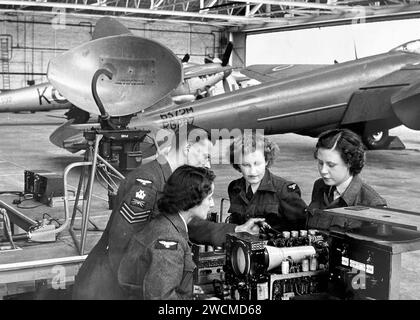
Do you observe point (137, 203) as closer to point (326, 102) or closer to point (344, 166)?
point (344, 166)

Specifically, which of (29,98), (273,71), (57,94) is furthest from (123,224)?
(29,98)

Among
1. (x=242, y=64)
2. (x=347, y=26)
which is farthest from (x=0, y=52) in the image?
(x=347, y=26)

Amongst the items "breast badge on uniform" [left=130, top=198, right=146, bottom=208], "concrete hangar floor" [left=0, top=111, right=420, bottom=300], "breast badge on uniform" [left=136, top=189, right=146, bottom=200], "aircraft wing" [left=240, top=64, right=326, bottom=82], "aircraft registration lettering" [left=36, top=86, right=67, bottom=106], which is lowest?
"concrete hangar floor" [left=0, top=111, right=420, bottom=300]

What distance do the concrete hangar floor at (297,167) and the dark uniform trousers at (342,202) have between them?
1.21 meters

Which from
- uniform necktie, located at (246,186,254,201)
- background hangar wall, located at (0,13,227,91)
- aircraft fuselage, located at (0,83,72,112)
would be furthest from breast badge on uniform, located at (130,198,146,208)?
background hangar wall, located at (0,13,227,91)

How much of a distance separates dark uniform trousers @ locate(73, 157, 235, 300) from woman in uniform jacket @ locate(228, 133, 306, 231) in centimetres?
37

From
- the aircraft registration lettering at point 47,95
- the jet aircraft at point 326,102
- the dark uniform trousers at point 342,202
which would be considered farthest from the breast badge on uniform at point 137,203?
the aircraft registration lettering at point 47,95

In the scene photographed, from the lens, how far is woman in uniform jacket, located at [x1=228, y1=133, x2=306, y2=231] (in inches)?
92.1

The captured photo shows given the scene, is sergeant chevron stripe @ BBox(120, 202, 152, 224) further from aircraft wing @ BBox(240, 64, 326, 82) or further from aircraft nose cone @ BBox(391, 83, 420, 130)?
aircraft wing @ BBox(240, 64, 326, 82)

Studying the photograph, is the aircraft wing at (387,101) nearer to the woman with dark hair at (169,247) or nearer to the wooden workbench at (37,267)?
the wooden workbench at (37,267)

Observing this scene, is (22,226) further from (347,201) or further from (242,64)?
(242,64)

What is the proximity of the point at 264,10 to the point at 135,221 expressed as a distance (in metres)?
20.5
